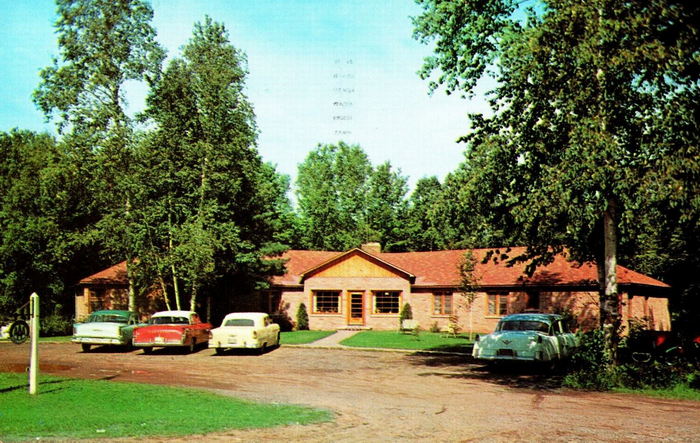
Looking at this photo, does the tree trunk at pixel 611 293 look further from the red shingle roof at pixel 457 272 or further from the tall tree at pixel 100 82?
the tall tree at pixel 100 82

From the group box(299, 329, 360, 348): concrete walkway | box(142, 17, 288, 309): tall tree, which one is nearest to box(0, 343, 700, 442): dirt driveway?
box(299, 329, 360, 348): concrete walkway

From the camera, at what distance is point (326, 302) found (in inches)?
1634

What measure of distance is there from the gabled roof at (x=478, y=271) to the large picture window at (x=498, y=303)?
0.66 m

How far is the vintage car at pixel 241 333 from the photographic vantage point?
951 inches

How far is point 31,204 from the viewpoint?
39844mm

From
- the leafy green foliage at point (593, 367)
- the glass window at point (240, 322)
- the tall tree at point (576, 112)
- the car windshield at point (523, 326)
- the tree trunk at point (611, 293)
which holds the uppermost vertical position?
the tall tree at point (576, 112)

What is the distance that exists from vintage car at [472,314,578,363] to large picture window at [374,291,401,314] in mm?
19897

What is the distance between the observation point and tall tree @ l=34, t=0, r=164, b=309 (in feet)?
117

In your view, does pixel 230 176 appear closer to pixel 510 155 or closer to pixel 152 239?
pixel 152 239

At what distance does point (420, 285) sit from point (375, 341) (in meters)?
9.32

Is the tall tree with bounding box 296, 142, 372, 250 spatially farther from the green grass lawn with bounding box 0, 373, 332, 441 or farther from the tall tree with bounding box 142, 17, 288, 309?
the green grass lawn with bounding box 0, 373, 332, 441

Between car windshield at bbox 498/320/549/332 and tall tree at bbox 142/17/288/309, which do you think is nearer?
car windshield at bbox 498/320/549/332

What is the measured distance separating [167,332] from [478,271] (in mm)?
21604

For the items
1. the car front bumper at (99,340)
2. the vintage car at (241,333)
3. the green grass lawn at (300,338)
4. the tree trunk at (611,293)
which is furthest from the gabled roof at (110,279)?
the tree trunk at (611,293)
